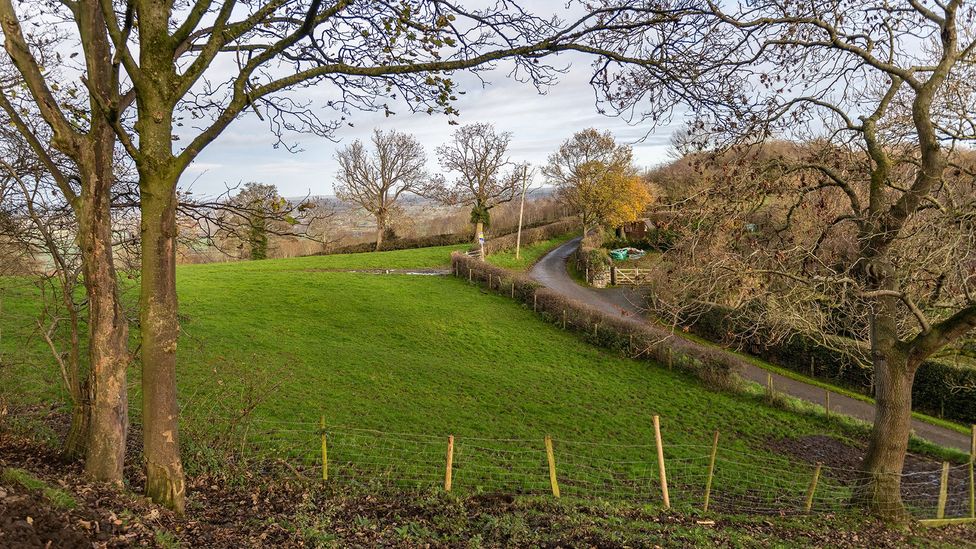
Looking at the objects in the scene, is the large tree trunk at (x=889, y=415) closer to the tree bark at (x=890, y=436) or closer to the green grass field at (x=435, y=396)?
the tree bark at (x=890, y=436)

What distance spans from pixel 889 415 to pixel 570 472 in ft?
17.7

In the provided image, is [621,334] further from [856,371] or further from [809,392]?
[856,371]

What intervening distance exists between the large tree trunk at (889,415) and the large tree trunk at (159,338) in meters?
9.99

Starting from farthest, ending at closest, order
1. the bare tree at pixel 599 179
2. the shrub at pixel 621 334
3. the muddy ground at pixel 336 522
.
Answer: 1. the bare tree at pixel 599 179
2. the shrub at pixel 621 334
3. the muddy ground at pixel 336 522

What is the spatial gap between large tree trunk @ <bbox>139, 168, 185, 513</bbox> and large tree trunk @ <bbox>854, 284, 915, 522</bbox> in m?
9.99

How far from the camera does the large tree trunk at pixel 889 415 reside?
873 cm

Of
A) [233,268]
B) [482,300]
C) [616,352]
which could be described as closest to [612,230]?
[482,300]

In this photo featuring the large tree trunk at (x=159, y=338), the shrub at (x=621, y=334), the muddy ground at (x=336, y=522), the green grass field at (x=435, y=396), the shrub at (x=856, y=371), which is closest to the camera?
the muddy ground at (x=336, y=522)

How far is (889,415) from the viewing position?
8.84 m

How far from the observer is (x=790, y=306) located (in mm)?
9617

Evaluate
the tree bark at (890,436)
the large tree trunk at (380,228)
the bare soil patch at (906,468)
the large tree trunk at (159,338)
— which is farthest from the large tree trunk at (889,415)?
the large tree trunk at (380,228)

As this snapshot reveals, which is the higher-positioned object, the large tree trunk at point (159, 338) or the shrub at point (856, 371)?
the large tree trunk at point (159, 338)

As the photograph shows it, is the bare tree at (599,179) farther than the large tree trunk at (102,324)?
Yes

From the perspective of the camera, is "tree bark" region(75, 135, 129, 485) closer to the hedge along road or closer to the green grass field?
the green grass field
